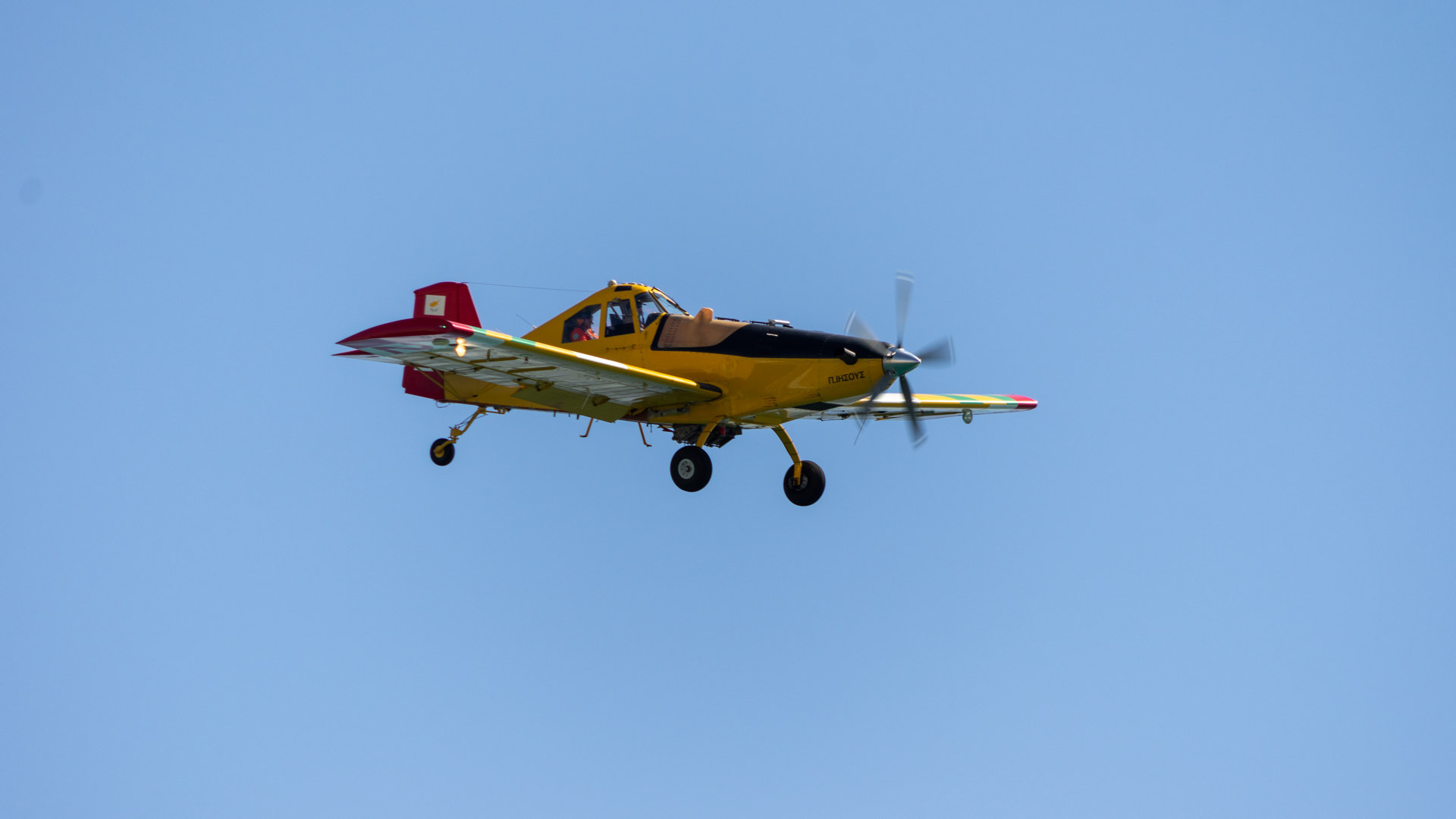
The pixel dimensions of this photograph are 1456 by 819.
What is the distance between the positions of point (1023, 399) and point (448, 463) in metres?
11.8

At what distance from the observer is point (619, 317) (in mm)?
20625

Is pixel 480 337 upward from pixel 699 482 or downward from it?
upward

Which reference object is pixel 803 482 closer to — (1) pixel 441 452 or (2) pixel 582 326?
(2) pixel 582 326

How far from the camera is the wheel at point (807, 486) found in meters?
20.7

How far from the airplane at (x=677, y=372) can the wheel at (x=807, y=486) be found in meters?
0.02

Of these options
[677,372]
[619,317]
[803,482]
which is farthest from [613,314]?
[803,482]

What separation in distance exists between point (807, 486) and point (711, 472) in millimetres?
1716

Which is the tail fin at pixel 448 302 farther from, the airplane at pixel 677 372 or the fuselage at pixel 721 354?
the fuselage at pixel 721 354

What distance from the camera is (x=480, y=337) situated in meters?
16.2

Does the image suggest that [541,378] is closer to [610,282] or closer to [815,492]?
[610,282]

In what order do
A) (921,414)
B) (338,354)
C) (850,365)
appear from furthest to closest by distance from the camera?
(921,414) → (850,365) → (338,354)

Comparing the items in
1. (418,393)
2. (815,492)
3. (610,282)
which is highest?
(610,282)

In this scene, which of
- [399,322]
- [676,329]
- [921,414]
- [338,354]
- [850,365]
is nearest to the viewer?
[399,322]

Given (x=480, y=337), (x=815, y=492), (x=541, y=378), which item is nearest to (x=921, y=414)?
(x=815, y=492)
